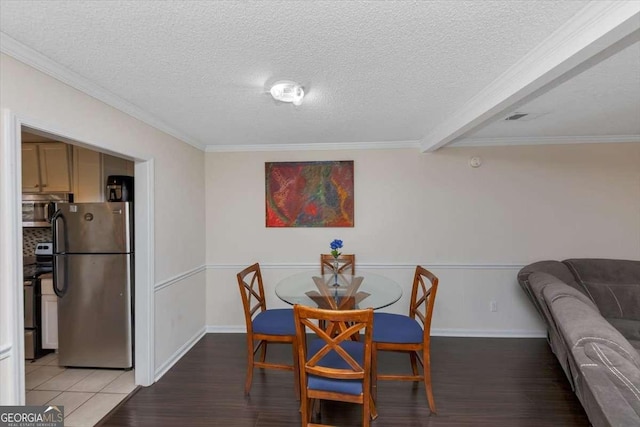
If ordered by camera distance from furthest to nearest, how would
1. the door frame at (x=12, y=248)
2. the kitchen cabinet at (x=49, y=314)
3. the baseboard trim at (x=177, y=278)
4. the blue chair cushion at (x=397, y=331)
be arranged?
the kitchen cabinet at (x=49, y=314) < the baseboard trim at (x=177, y=278) < the blue chair cushion at (x=397, y=331) < the door frame at (x=12, y=248)

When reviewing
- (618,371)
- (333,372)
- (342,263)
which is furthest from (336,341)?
(342,263)

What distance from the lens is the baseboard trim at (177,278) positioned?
2.68 m

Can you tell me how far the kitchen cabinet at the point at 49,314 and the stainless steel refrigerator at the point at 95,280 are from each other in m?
0.35

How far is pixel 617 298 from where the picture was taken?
9.29ft

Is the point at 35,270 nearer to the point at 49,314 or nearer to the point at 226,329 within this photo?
the point at 49,314

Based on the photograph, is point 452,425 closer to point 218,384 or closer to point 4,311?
point 218,384

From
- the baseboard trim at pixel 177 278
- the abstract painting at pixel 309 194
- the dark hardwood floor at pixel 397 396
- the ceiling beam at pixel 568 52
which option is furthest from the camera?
the abstract painting at pixel 309 194

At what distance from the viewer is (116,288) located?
272 cm

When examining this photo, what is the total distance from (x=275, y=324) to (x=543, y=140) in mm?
3479

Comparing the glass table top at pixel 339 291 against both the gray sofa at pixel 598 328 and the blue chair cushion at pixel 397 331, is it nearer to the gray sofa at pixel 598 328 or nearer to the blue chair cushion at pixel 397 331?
the blue chair cushion at pixel 397 331

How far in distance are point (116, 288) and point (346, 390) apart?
2237 millimetres

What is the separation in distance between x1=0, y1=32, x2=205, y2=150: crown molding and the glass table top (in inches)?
71.7

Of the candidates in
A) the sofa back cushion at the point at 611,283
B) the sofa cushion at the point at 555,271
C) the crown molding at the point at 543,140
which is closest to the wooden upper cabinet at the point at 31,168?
the crown molding at the point at 543,140

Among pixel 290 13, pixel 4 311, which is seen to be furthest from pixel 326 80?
pixel 4 311
